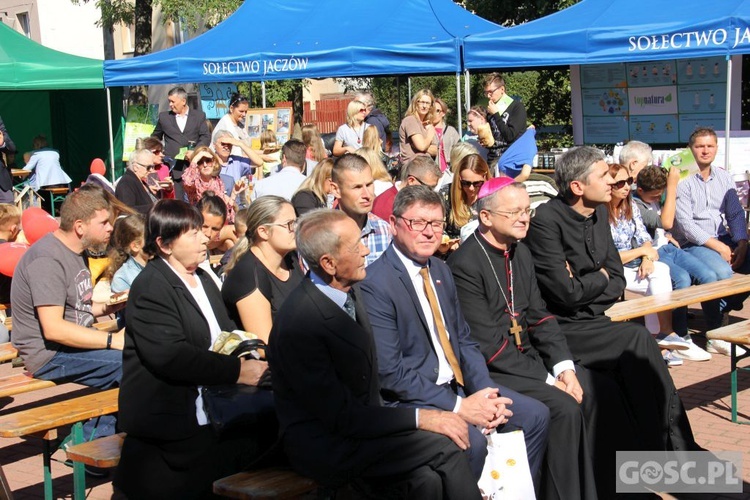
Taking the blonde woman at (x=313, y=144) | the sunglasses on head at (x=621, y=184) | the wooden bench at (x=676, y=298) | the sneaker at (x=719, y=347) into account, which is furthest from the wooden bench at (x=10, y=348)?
the blonde woman at (x=313, y=144)

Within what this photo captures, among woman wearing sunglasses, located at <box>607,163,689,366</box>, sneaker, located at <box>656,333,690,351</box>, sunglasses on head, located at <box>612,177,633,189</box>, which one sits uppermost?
sunglasses on head, located at <box>612,177,633,189</box>

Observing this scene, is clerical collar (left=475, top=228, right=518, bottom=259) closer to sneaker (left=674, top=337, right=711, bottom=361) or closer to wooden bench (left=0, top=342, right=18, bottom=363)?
wooden bench (left=0, top=342, right=18, bottom=363)

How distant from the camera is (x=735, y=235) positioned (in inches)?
308

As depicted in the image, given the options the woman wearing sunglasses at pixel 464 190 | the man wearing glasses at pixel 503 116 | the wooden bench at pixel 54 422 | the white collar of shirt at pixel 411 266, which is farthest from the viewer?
the man wearing glasses at pixel 503 116

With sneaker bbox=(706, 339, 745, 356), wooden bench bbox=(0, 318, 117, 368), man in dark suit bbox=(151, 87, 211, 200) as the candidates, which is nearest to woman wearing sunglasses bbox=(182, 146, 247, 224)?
man in dark suit bbox=(151, 87, 211, 200)

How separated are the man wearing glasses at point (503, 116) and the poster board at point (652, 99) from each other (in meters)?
2.85

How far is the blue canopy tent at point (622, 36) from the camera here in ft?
28.9

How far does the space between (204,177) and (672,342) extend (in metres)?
4.88

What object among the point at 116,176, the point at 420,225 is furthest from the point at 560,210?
the point at 116,176

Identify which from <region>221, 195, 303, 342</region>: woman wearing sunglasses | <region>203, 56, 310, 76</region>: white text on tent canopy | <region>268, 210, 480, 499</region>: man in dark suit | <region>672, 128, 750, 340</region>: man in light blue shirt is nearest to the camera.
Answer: <region>268, 210, 480, 499</region>: man in dark suit

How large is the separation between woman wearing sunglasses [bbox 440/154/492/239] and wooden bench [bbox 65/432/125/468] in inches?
125

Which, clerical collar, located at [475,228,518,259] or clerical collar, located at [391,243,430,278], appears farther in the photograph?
clerical collar, located at [475,228,518,259]

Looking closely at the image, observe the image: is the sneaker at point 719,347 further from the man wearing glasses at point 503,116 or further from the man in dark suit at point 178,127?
the man in dark suit at point 178,127

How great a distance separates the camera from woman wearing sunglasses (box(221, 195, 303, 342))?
461 centimetres
